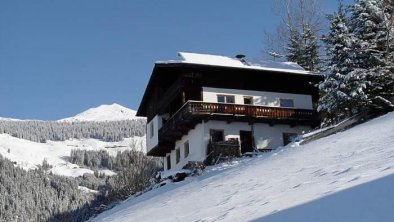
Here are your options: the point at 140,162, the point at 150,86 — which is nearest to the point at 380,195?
the point at 150,86

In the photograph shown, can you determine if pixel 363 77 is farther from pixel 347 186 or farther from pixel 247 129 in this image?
pixel 347 186

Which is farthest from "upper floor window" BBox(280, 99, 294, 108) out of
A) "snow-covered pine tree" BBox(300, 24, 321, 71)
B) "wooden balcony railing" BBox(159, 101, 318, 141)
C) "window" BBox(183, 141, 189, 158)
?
"snow-covered pine tree" BBox(300, 24, 321, 71)

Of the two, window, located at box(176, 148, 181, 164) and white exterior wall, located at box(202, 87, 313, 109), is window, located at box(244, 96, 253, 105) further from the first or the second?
window, located at box(176, 148, 181, 164)

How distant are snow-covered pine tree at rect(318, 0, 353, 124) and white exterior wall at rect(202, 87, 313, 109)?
7.74m

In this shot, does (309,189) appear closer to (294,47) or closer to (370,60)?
(370,60)

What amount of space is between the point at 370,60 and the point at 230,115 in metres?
9.99

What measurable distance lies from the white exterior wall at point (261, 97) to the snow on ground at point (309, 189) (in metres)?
17.4

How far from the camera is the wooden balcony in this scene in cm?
3634

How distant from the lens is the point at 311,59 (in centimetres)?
5206

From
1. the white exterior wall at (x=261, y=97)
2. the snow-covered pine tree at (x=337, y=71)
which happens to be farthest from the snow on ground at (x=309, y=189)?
the white exterior wall at (x=261, y=97)

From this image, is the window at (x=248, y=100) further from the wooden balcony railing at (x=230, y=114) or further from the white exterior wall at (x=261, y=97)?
the wooden balcony railing at (x=230, y=114)

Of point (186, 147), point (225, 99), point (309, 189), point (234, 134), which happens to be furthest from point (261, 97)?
point (309, 189)

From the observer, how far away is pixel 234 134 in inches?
1473

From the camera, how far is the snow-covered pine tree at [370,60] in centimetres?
2908
